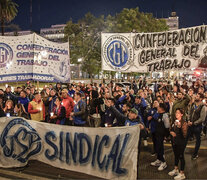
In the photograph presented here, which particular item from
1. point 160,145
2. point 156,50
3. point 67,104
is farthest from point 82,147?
point 156,50

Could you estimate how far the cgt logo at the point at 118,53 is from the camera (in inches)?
327

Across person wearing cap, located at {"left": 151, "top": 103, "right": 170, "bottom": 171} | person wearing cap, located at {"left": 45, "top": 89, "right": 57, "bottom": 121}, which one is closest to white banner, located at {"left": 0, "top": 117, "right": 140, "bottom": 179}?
person wearing cap, located at {"left": 151, "top": 103, "right": 170, "bottom": 171}

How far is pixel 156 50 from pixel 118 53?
4.31 feet

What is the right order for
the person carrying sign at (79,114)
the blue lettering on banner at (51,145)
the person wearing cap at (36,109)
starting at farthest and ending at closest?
1. the person wearing cap at (36,109)
2. the person carrying sign at (79,114)
3. the blue lettering on banner at (51,145)

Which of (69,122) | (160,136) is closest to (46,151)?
(69,122)

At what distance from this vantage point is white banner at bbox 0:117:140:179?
176 inches

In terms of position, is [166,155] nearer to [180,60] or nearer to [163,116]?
[163,116]

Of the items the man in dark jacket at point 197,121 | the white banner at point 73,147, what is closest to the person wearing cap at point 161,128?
the man in dark jacket at point 197,121

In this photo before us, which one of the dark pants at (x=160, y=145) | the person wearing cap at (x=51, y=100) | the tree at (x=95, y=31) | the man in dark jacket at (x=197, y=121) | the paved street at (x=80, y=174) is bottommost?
the paved street at (x=80, y=174)

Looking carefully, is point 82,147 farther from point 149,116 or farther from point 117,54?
point 117,54

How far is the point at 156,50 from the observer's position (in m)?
8.16

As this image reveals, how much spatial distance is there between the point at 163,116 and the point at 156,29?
108ft

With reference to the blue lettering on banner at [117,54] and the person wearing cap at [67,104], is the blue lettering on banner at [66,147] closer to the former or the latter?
the person wearing cap at [67,104]

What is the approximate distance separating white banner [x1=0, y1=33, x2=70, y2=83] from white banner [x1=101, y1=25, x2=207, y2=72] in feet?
5.70
